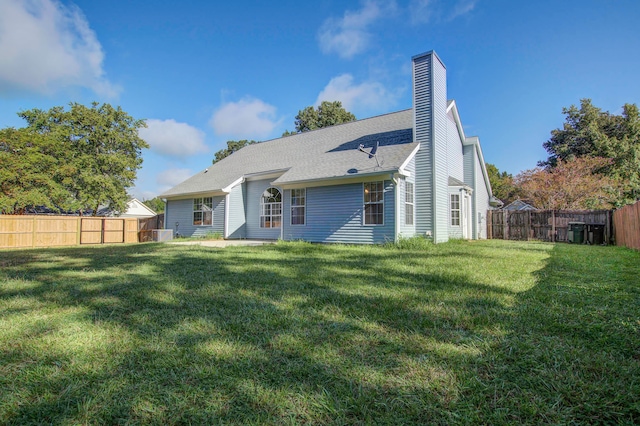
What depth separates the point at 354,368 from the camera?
203 cm

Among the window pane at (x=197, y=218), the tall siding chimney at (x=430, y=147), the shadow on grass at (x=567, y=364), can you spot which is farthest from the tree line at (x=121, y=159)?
the shadow on grass at (x=567, y=364)

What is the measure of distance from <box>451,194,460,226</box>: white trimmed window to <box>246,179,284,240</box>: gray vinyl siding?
8401 mm

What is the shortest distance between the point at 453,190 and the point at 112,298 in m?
13.0

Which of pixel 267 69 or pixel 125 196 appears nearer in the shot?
pixel 267 69

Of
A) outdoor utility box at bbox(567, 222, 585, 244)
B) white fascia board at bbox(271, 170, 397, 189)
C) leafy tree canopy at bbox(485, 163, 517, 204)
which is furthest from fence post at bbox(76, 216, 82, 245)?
leafy tree canopy at bbox(485, 163, 517, 204)

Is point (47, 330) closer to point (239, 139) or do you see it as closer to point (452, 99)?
point (452, 99)

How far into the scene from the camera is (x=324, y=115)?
31266 millimetres

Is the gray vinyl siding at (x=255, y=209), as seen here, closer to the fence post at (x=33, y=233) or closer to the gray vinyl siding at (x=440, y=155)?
the gray vinyl siding at (x=440, y=155)

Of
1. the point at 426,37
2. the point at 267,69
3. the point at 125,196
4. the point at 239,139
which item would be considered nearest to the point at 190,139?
the point at 239,139

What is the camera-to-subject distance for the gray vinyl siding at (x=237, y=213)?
15.1 meters

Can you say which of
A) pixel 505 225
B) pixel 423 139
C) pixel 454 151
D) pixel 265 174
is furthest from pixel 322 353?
pixel 505 225

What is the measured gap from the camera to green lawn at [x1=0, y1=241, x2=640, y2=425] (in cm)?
162

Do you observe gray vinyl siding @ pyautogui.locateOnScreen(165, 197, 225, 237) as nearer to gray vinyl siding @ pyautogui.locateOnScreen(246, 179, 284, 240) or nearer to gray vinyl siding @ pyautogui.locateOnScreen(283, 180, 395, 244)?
gray vinyl siding @ pyautogui.locateOnScreen(246, 179, 284, 240)

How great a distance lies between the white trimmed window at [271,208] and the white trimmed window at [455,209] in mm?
7766
